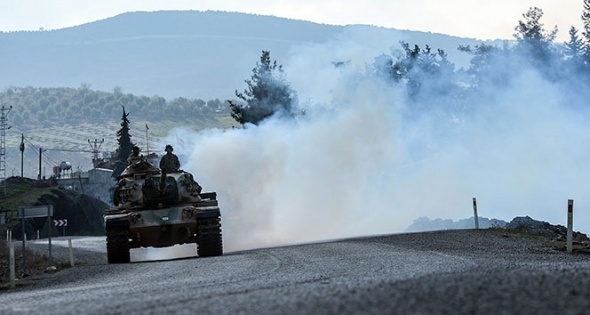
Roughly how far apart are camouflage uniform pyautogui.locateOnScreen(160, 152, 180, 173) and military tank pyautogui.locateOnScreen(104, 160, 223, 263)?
1171mm

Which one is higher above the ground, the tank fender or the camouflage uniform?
the camouflage uniform

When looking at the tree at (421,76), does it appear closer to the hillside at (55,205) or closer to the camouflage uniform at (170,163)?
the camouflage uniform at (170,163)

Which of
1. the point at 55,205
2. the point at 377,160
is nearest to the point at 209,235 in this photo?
the point at 377,160

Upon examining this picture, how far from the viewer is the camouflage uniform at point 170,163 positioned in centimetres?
3509

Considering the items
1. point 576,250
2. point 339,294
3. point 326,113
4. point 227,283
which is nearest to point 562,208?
point 326,113

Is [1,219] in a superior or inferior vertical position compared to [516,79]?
inferior

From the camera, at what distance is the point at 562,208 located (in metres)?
61.1

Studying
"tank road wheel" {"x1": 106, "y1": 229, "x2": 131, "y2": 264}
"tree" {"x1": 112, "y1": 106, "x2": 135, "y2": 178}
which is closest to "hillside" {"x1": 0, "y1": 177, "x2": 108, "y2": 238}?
"tree" {"x1": 112, "y1": 106, "x2": 135, "y2": 178}

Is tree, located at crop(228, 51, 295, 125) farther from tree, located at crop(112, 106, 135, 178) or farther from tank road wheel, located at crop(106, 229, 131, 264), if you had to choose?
tree, located at crop(112, 106, 135, 178)

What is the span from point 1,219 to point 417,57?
44.5 metres

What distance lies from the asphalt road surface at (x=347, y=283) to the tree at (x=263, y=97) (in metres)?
37.4

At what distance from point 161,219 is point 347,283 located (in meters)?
17.4

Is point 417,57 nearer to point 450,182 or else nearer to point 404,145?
point 450,182

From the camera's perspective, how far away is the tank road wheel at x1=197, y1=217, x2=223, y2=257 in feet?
104
